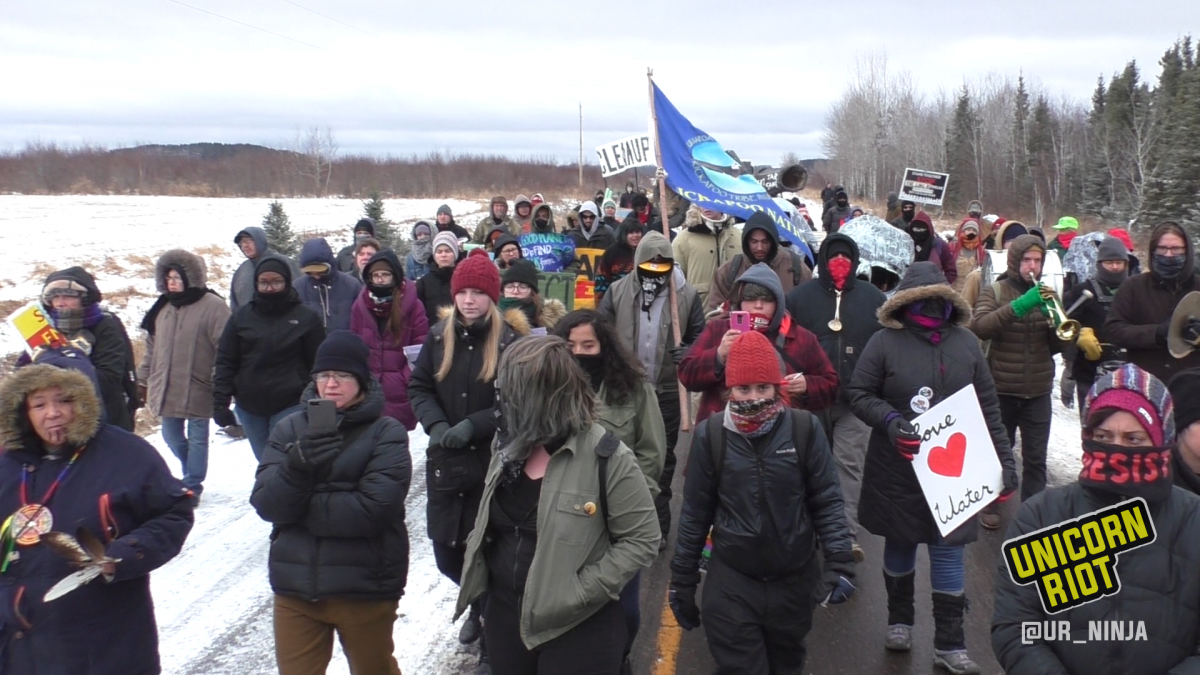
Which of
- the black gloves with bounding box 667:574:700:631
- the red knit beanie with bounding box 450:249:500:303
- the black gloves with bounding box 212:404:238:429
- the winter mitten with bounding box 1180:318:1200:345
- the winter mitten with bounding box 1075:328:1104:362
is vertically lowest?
the black gloves with bounding box 667:574:700:631

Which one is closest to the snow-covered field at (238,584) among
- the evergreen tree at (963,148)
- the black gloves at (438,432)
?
the black gloves at (438,432)

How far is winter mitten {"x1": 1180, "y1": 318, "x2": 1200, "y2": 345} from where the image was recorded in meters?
5.77

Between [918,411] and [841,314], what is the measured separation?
4.75ft

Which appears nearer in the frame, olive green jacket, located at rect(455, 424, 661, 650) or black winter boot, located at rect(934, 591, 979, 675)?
olive green jacket, located at rect(455, 424, 661, 650)

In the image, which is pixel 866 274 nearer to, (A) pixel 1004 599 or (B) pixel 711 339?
(B) pixel 711 339

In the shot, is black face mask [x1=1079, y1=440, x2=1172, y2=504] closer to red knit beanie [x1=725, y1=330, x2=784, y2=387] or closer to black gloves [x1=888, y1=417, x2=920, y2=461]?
red knit beanie [x1=725, y1=330, x2=784, y2=387]

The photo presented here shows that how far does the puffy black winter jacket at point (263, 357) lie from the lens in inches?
245

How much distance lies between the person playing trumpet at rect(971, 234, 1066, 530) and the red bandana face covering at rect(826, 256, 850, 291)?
4.62ft

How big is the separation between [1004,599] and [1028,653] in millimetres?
166

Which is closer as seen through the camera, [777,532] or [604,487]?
[604,487]

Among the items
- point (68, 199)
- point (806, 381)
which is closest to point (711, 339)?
point (806, 381)

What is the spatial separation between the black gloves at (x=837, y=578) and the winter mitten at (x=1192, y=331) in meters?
3.51

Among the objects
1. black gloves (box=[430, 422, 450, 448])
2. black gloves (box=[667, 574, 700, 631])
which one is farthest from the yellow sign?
black gloves (box=[430, 422, 450, 448])

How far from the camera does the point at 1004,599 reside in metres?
2.80
